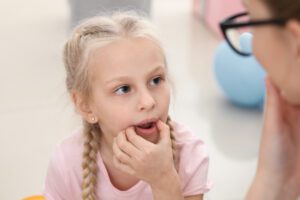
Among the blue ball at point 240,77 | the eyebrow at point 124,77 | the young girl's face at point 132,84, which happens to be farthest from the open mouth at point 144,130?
the blue ball at point 240,77

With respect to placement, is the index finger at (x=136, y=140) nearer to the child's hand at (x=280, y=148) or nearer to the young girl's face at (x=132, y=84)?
the young girl's face at (x=132, y=84)

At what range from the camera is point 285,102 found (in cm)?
104

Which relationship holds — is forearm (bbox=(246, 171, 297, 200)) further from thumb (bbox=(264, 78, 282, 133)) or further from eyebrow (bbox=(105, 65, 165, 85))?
eyebrow (bbox=(105, 65, 165, 85))

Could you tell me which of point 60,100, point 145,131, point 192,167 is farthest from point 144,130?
point 60,100

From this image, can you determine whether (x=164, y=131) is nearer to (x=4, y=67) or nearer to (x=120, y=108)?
(x=120, y=108)

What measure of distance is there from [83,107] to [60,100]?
1.13 metres

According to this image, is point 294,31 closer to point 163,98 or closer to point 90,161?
point 163,98

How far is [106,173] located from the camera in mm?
1260

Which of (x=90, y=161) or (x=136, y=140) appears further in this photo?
(x=90, y=161)

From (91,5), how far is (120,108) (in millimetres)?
1447

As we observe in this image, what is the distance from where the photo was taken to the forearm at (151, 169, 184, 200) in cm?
111

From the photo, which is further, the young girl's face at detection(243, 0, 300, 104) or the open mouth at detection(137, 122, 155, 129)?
the open mouth at detection(137, 122, 155, 129)

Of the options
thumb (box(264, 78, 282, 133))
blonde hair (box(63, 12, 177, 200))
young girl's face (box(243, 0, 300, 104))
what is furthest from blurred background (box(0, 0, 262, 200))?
young girl's face (box(243, 0, 300, 104))

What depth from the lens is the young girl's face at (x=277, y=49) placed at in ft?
2.53
